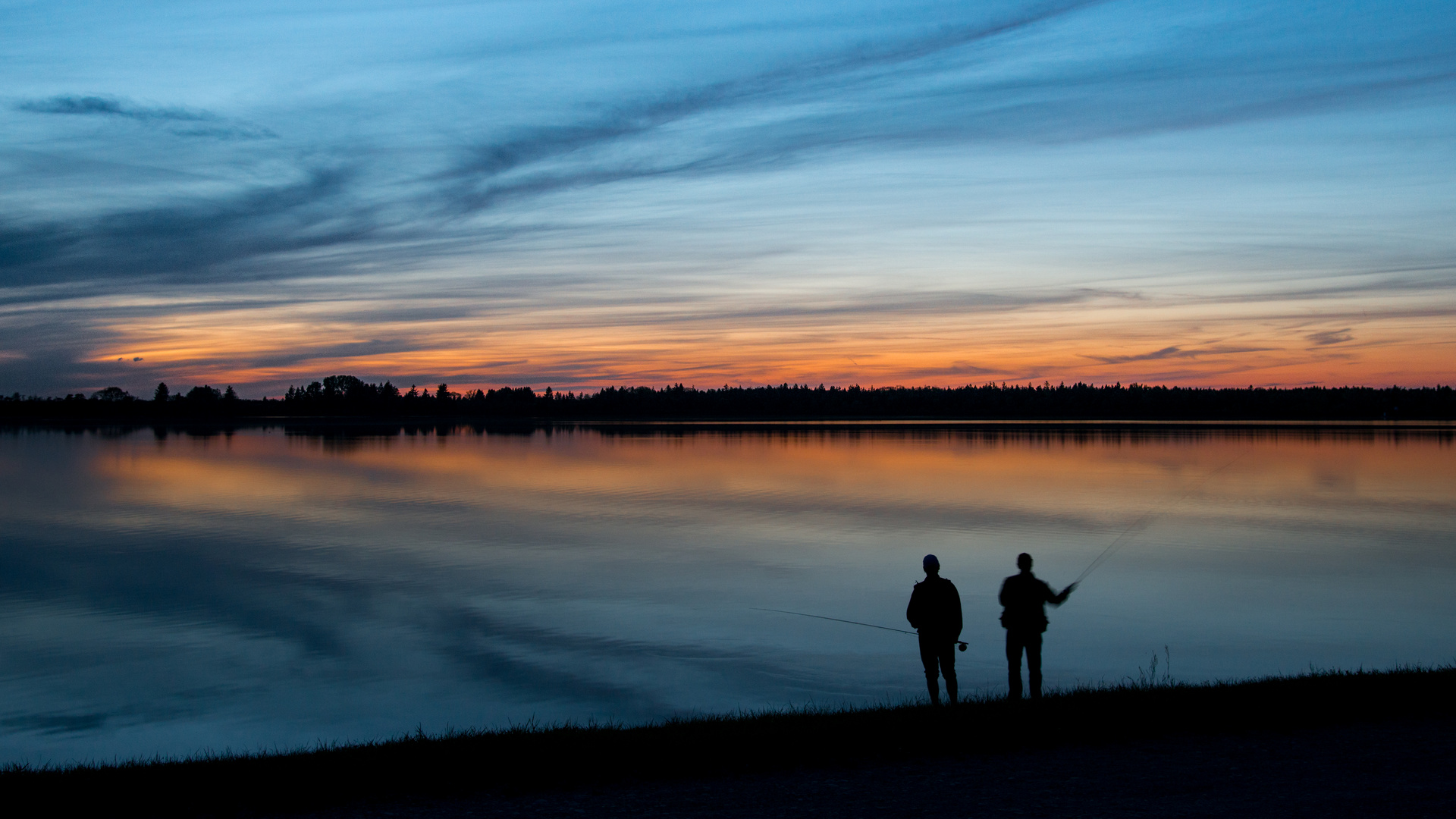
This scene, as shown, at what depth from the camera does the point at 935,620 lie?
31.9 feet

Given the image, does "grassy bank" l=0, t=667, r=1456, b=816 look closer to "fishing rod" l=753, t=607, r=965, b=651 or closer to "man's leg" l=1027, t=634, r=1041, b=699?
"man's leg" l=1027, t=634, r=1041, b=699

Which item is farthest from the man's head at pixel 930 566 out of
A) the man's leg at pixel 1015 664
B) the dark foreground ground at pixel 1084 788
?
the dark foreground ground at pixel 1084 788

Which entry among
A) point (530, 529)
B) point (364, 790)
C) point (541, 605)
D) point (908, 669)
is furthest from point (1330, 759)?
point (530, 529)

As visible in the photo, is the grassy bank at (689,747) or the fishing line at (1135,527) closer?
the grassy bank at (689,747)

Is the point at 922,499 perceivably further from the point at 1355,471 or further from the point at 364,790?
the point at 364,790

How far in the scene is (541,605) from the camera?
55.2 ft

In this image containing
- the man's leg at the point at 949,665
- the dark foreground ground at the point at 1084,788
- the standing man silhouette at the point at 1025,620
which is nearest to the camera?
the dark foreground ground at the point at 1084,788

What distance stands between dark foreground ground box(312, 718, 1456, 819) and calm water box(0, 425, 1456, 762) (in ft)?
12.7

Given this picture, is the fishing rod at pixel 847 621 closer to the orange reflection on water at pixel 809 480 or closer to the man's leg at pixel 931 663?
the man's leg at pixel 931 663

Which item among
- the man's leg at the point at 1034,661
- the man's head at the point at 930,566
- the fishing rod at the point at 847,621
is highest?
the man's head at the point at 930,566

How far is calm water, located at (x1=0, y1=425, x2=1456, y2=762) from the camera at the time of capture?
11.9 m

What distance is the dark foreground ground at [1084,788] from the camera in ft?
21.7

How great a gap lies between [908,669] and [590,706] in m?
4.12

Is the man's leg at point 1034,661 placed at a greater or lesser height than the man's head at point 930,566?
lesser
